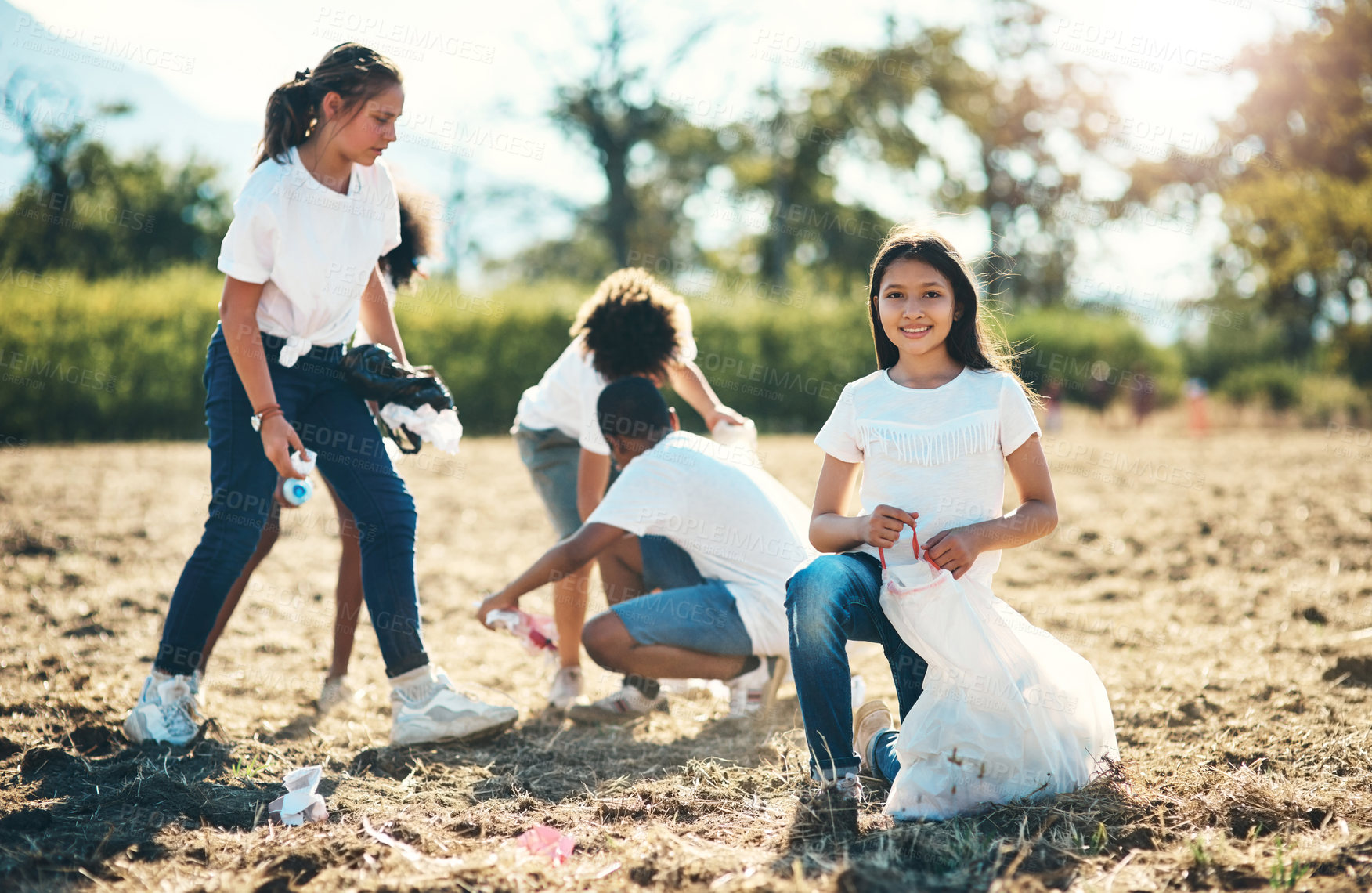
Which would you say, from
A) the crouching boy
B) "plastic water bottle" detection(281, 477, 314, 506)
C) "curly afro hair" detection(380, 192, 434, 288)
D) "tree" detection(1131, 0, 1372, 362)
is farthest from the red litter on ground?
"tree" detection(1131, 0, 1372, 362)

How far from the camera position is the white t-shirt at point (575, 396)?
12.1 ft

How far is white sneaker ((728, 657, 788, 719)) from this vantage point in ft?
11.2

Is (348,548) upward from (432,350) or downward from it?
downward

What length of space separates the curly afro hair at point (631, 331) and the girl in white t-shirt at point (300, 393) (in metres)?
0.88

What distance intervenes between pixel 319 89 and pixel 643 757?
2159 millimetres

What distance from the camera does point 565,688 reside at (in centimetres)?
370

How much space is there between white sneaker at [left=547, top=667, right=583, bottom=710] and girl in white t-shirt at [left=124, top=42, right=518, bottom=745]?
1.79 feet

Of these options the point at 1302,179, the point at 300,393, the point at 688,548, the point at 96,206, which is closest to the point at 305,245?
the point at 300,393

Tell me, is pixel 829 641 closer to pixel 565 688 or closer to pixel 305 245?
pixel 565 688

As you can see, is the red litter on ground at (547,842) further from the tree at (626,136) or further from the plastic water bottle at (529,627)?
the tree at (626,136)

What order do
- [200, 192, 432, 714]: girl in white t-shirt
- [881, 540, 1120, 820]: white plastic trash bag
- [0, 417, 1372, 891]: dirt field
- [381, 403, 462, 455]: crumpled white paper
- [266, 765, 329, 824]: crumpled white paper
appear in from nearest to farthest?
[0, 417, 1372, 891]: dirt field < [881, 540, 1120, 820]: white plastic trash bag < [266, 765, 329, 824]: crumpled white paper < [381, 403, 462, 455]: crumpled white paper < [200, 192, 432, 714]: girl in white t-shirt

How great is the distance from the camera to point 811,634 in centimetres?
241

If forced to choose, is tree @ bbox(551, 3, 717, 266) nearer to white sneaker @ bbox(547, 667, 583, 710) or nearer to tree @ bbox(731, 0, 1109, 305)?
tree @ bbox(731, 0, 1109, 305)

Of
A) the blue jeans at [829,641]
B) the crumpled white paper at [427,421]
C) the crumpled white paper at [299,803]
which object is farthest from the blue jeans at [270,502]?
the blue jeans at [829,641]
